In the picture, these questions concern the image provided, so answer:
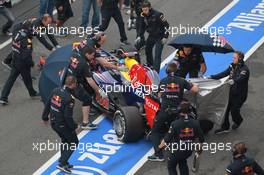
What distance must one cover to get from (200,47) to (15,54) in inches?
151

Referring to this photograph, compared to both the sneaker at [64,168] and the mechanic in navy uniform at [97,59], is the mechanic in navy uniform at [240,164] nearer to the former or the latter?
the sneaker at [64,168]

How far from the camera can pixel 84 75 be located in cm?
1247

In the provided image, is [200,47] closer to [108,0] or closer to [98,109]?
[98,109]

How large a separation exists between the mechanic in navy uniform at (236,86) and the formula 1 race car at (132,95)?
1.05 feet

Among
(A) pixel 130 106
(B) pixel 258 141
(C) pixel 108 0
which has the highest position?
(C) pixel 108 0

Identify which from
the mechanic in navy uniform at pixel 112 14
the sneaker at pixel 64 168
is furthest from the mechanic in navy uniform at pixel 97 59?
the mechanic in navy uniform at pixel 112 14

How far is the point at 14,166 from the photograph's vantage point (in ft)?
38.8

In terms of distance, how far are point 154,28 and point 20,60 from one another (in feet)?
9.83

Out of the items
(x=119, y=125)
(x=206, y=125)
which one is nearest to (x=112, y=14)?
(x=119, y=125)

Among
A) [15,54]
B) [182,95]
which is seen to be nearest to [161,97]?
[182,95]

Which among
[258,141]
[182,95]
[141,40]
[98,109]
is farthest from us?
[141,40]

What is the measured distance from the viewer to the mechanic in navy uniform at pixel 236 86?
39.2ft

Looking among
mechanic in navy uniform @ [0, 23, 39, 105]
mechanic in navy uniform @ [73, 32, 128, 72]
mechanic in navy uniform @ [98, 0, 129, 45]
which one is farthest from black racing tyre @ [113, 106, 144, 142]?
mechanic in navy uniform @ [98, 0, 129, 45]

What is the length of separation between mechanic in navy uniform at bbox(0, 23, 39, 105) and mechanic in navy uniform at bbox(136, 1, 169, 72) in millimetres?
2546
